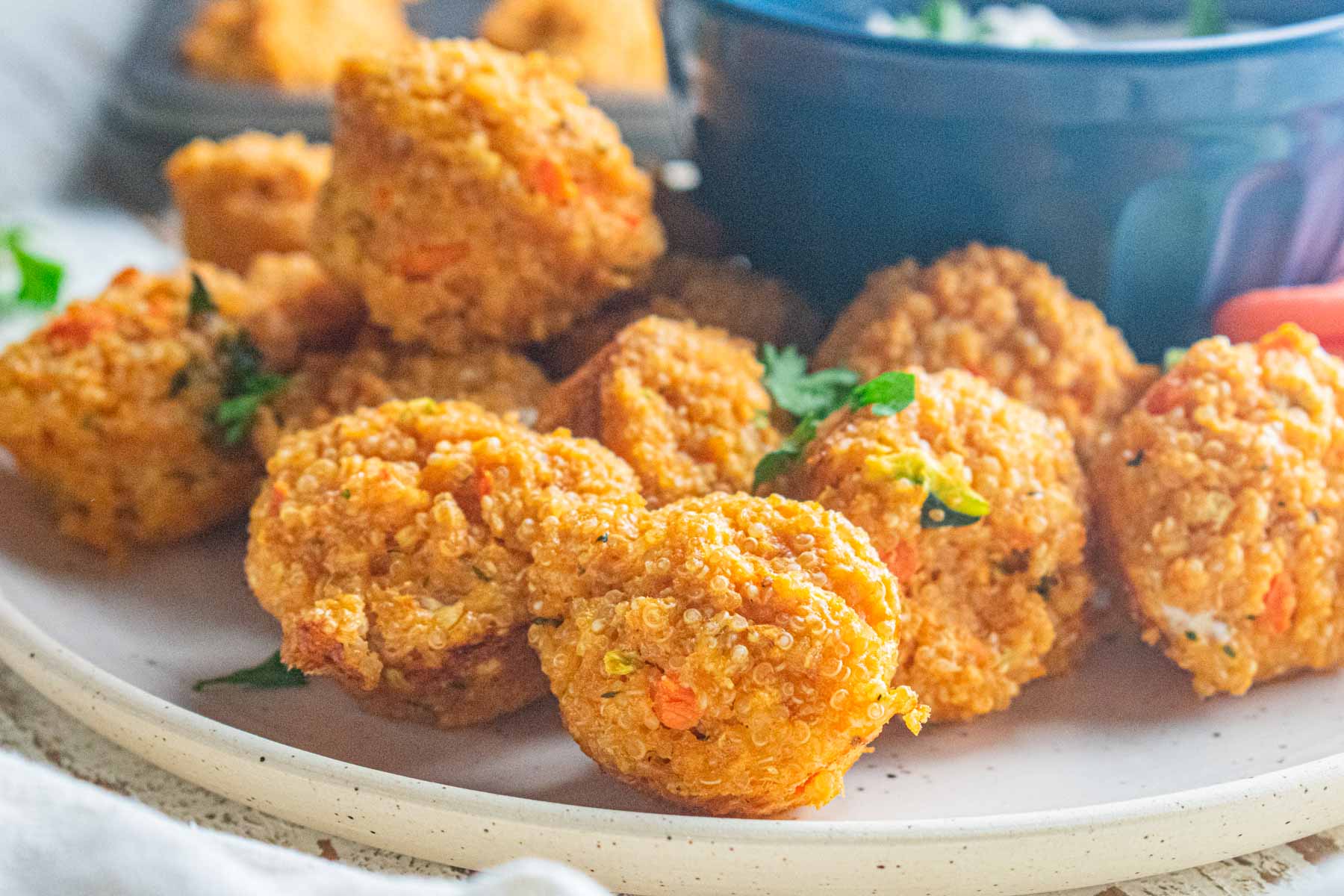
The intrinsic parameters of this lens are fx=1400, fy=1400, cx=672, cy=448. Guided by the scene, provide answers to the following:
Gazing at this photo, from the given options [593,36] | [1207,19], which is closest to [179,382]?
[1207,19]

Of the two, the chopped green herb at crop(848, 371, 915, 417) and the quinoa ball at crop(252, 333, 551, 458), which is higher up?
the chopped green herb at crop(848, 371, 915, 417)

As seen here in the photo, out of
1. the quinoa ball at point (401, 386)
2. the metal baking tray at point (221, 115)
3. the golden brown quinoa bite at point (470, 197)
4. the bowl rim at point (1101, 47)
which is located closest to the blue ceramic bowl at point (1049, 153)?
the bowl rim at point (1101, 47)

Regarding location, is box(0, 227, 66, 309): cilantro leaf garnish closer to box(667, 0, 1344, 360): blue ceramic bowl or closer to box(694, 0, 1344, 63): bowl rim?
box(667, 0, 1344, 360): blue ceramic bowl

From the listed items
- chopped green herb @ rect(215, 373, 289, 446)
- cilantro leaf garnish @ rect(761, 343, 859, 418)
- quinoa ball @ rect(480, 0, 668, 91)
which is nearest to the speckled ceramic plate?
chopped green herb @ rect(215, 373, 289, 446)

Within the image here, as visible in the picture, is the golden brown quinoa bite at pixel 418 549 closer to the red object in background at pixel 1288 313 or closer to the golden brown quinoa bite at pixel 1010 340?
the golden brown quinoa bite at pixel 1010 340

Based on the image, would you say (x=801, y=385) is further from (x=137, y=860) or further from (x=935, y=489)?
(x=137, y=860)

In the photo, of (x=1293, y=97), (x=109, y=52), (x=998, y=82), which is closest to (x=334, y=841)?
(x=998, y=82)
